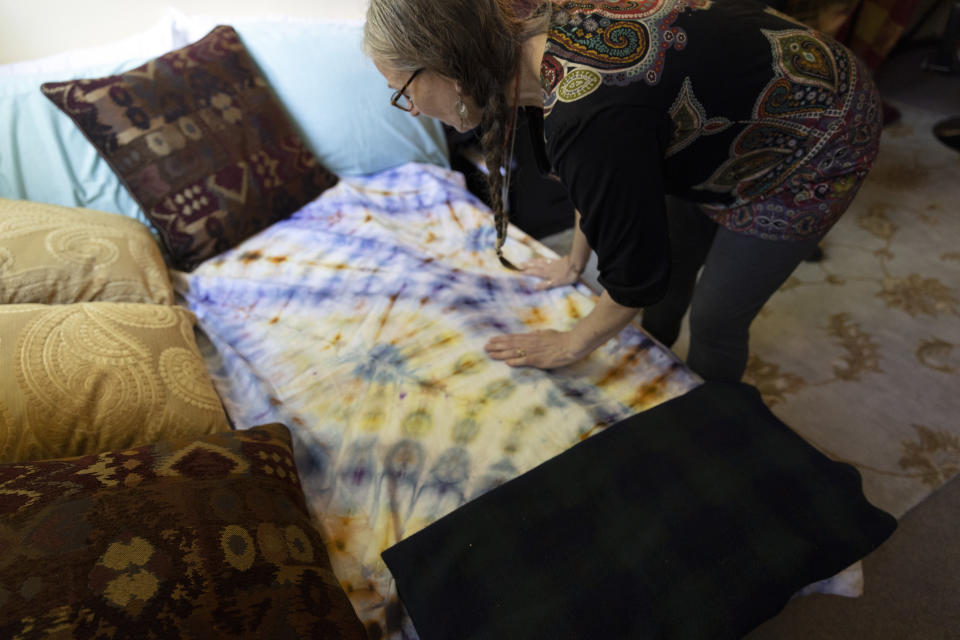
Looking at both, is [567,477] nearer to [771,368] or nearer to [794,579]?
[794,579]

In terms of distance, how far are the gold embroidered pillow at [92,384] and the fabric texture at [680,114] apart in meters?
0.72

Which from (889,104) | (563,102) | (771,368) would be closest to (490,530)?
(563,102)

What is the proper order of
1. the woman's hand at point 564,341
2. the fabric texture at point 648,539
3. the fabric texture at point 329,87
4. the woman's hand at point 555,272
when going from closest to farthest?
1. the fabric texture at point 648,539
2. the woman's hand at point 564,341
3. the woman's hand at point 555,272
4. the fabric texture at point 329,87

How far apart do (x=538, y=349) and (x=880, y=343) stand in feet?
4.15

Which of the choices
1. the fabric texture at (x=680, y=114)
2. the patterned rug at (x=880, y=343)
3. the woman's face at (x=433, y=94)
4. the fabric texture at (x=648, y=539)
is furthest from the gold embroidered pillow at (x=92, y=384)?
the patterned rug at (x=880, y=343)

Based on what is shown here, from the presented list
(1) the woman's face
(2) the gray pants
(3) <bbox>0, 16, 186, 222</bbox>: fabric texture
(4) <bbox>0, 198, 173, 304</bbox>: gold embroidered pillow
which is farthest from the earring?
(3) <bbox>0, 16, 186, 222</bbox>: fabric texture

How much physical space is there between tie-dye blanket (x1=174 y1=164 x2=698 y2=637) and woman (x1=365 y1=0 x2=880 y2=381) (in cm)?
16

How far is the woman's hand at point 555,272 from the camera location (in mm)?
1236

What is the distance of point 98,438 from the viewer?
0.83 m

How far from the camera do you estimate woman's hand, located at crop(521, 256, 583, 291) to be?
1.24 m

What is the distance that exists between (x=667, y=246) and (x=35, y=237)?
1168 mm

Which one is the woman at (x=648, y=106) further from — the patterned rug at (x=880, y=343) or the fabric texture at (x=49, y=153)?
the fabric texture at (x=49, y=153)

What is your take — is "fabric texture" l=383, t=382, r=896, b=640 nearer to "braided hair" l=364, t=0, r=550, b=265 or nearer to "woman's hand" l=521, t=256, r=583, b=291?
"woman's hand" l=521, t=256, r=583, b=291

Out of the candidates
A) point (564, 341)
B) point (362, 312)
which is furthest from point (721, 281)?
point (362, 312)
